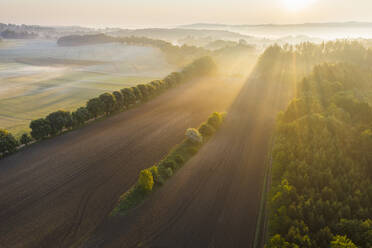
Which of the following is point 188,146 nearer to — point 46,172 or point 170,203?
point 170,203

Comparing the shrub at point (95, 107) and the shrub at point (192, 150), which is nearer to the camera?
the shrub at point (192, 150)

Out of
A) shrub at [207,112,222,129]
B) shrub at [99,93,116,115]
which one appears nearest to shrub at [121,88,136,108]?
shrub at [99,93,116,115]

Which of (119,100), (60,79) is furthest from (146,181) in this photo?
(60,79)

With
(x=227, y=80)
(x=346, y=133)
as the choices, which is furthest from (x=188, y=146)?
(x=227, y=80)

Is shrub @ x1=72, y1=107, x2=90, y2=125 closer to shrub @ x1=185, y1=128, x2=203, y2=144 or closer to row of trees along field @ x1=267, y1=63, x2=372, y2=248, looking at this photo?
shrub @ x1=185, y1=128, x2=203, y2=144

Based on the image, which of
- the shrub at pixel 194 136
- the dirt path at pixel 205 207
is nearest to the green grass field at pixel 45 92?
the shrub at pixel 194 136

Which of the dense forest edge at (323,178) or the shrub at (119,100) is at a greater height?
the shrub at (119,100)

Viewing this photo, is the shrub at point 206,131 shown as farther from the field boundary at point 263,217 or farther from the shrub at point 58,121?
the shrub at point 58,121
